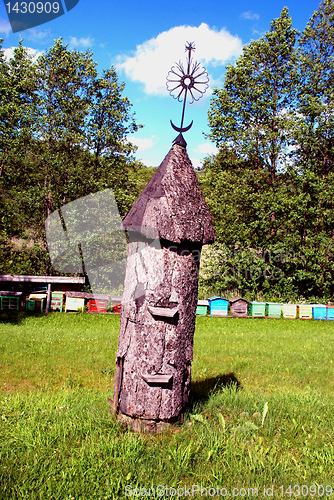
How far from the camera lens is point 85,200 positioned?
1748 centimetres

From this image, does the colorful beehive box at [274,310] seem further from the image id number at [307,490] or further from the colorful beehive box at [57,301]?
the image id number at [307,490]

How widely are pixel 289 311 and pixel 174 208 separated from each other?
1244cm

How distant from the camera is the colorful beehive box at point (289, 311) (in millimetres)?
15375

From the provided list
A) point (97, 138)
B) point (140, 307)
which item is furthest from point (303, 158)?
point (140, 307)

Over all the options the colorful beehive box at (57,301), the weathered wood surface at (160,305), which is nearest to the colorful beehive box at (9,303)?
the colorful beehive box at (57,301)

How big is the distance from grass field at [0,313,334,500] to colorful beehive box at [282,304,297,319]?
7.88 m

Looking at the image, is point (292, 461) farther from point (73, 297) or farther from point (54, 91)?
point (54, 91)

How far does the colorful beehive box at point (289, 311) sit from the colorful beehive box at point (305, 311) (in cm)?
27

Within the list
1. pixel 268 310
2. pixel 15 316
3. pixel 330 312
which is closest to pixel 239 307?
pixel 268 310

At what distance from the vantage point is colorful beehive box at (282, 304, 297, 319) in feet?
50.4

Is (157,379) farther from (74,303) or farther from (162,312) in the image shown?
(74,303)

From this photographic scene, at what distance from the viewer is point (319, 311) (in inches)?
606

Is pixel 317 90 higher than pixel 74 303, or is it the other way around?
A: pixel 317 90

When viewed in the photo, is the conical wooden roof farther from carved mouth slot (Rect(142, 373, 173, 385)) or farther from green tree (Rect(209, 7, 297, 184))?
green tree (Rect(209, 7, 297, 184))
